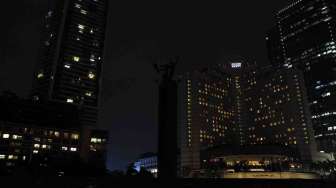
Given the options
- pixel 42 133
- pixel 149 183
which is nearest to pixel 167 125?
pixel 149 183

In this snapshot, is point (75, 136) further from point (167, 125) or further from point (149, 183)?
point (149, 183)

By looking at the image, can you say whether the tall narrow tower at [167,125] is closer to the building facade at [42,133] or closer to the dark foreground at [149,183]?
the dark foreground at [149,183]

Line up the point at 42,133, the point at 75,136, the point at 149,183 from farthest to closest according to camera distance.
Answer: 1. the point at 75,136
2. the point at 42,133
3. the point at 149,183

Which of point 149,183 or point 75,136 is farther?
point 75,136

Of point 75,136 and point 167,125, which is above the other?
point 75,136

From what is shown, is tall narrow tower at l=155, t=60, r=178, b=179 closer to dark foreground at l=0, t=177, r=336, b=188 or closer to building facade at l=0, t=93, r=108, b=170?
dark foreground at l=0, t=177, r=336, b=188

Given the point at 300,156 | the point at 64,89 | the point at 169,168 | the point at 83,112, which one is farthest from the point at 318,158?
the point at 169,168

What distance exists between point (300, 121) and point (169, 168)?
173060mm

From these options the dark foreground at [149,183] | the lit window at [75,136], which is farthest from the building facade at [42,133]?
the dark foreground at [149,183]

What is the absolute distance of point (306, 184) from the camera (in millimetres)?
38812

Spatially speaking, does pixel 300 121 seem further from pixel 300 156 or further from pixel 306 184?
pixel 306 184

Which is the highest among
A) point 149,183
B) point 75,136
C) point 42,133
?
point 42,133

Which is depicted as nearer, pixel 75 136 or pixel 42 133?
pixel 42 133

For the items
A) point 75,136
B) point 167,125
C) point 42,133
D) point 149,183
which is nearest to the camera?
point 149,183
